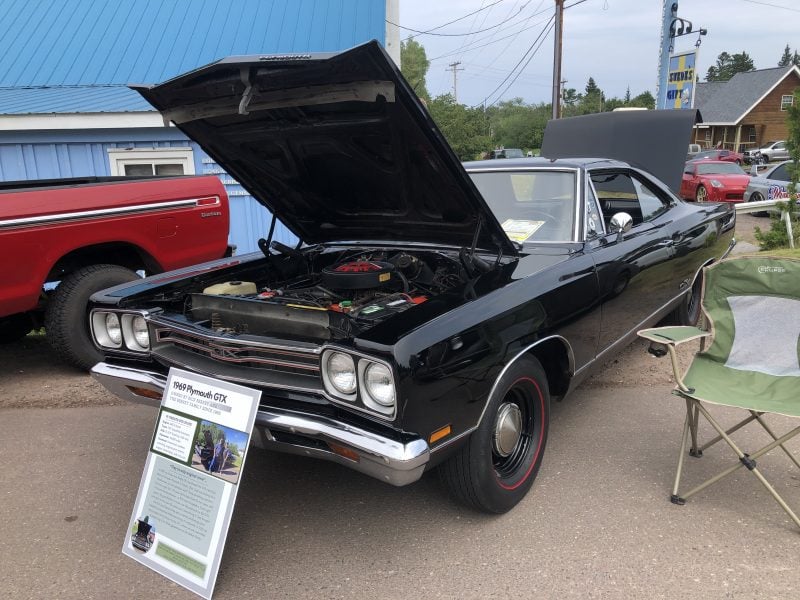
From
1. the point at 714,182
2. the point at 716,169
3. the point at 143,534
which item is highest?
the point at 716,169

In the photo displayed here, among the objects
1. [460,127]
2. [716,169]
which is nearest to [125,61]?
[716,169]

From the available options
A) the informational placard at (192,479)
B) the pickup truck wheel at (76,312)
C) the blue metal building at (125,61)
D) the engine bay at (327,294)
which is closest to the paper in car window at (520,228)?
the engine bay at (327,294)

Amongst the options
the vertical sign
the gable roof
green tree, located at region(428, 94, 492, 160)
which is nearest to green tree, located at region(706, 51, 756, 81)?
the gable roof

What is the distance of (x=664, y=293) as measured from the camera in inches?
176

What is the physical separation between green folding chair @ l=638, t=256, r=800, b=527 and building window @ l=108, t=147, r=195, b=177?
6979 millimetres

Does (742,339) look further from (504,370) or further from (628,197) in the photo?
(628,197)

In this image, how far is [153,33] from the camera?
9.83 meters

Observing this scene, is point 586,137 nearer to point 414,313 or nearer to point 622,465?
point 622,465

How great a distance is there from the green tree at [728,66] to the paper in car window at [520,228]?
123460mm

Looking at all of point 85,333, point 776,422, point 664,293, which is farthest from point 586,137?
point 85,333

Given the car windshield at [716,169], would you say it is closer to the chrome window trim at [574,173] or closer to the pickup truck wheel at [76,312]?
the chrome window trim at [574,173]

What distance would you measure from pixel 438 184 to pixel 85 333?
10.5 ft

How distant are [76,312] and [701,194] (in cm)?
1626

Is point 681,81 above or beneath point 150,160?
above
